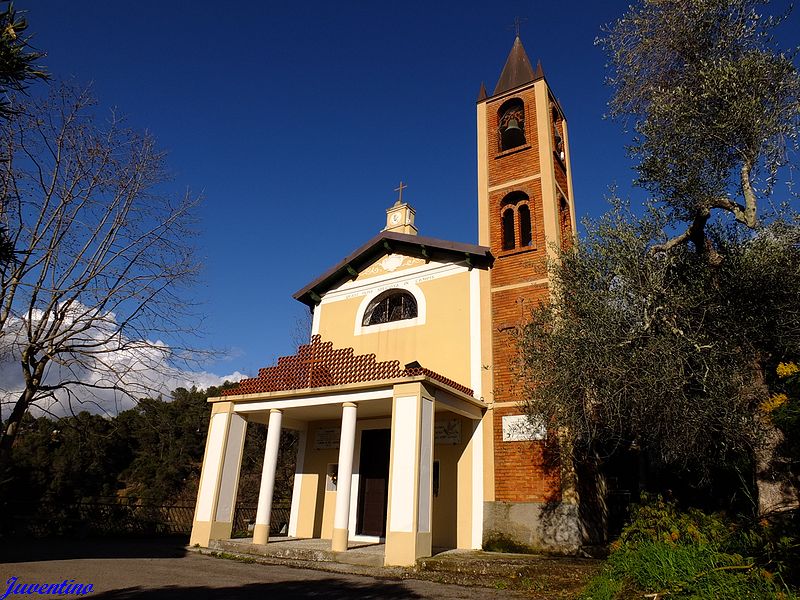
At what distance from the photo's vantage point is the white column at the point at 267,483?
11.6 metres

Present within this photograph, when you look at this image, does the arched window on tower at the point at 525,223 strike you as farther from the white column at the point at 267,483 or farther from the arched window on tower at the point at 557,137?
the white column at the point at 267,483

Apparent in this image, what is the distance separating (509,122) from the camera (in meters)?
16.2

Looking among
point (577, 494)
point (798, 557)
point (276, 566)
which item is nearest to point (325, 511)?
point (276, 566)

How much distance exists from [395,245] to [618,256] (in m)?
8.18

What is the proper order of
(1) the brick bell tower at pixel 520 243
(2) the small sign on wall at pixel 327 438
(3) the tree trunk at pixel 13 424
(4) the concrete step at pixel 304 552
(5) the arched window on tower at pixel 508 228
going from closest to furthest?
(3) the tree trunk at pixel 13 424 < (4) the concrete step at pixel 304 552 < (1) the brick bell tower at pixel 520 243 < (2) the small sign on wall at pixel 327 438 < (5) the arched window on tower at pixel 508 228

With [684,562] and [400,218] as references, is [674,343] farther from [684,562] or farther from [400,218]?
[400,218]

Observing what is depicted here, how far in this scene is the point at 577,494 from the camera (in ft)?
36.3

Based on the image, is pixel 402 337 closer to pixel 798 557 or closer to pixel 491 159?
pixel 491 159

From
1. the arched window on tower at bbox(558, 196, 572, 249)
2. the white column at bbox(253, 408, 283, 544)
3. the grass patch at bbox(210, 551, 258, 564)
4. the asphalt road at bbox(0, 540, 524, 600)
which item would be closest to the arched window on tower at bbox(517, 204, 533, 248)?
the arched window on tower at bbox(558, 196, 572, 249)

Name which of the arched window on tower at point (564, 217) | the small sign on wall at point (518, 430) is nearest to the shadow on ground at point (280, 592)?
the small sign on wall at point (518, 430)

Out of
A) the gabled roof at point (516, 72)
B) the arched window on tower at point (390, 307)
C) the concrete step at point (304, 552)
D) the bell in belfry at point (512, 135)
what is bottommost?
the concrete step at point (304, 552)

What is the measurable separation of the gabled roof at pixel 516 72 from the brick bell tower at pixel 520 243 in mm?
37

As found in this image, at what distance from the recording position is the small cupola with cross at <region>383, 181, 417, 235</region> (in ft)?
56.9

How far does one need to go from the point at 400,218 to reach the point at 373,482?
27.9 ft
